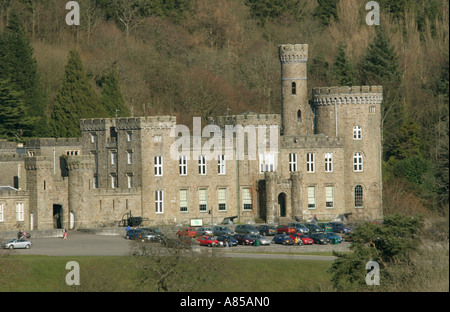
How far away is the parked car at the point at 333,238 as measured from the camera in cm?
8295

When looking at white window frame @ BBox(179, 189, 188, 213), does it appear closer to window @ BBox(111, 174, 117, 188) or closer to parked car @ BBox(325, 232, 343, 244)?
window @ BBox(111, 174, 117, 188)

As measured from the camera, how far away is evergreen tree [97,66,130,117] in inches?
4289

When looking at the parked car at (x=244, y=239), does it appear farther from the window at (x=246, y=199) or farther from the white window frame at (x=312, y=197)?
the white window frame at (x=312, y=197)

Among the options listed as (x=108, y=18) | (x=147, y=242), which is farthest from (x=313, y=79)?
(x=147, y=242)

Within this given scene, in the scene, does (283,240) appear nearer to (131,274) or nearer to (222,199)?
(222,199)

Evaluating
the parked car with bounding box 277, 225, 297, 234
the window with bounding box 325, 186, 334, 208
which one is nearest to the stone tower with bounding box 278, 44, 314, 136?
the window with bounding box 325, 186, 334, 208

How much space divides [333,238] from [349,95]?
61.0ft

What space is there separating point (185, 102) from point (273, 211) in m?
27.0

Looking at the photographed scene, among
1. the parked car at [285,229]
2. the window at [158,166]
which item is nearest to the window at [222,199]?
the window at [158,166]

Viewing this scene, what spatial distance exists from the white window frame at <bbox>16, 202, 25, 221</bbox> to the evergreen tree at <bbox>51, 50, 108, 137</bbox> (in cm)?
1777

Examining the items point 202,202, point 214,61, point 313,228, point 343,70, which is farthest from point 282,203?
point 214,61

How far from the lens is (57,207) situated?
91.1 meters

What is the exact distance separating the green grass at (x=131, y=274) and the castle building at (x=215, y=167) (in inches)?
563
